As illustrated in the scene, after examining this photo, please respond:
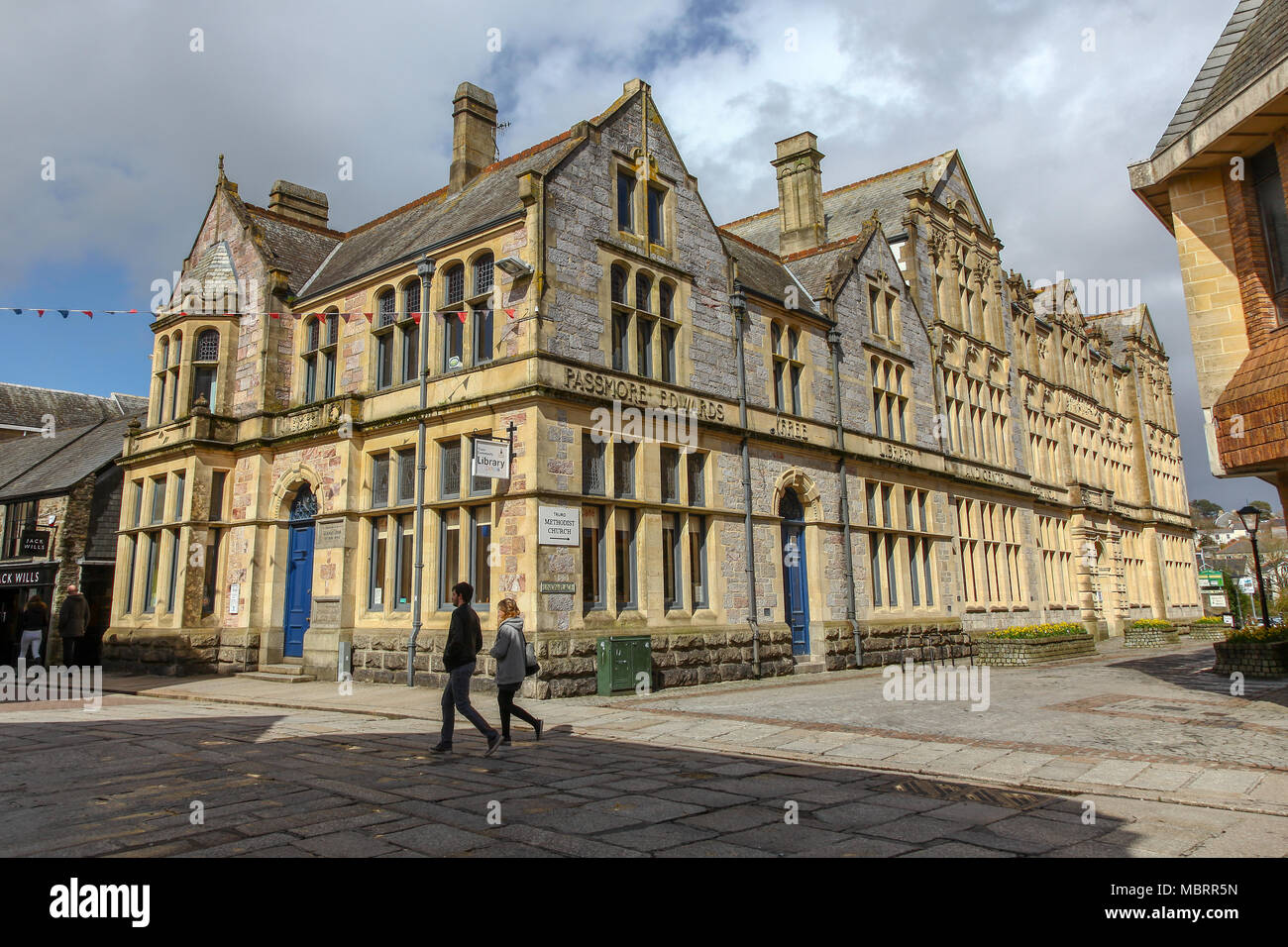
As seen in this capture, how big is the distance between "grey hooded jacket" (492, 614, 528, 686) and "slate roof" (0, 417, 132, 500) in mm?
22022

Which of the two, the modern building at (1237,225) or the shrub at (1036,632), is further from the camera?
the shrub at (1036,632)

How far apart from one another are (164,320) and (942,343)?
76.6 feet

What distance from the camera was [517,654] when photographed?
9.51 metres

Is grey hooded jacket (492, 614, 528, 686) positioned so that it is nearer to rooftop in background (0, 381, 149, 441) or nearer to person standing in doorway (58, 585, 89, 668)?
person standing in doorway (58, 585, 89, 668)

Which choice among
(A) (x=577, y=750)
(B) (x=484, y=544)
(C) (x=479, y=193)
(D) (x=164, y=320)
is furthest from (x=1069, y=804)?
(D) (x=164, y=320)

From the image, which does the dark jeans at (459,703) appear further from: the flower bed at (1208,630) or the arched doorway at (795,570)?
the flower bed at (1208,630)

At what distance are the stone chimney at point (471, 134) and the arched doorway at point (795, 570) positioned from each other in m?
11.4

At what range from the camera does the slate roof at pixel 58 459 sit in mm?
26172

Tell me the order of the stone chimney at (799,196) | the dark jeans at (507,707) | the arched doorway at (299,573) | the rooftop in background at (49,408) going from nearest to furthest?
the dark jeans at (507,707) < the arched doorway at (299,573) < the stone chimney at (799,196) < the rooftop in background at (49,408)

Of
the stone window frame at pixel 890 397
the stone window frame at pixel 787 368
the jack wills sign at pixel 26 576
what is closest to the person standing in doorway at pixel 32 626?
the jack wills sign at pixel 26 576

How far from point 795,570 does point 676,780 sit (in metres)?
13.3

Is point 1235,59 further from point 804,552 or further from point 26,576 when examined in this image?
point 26,576

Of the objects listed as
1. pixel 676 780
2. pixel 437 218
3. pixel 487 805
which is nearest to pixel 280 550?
pixel 437 218

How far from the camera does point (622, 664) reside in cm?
1482
